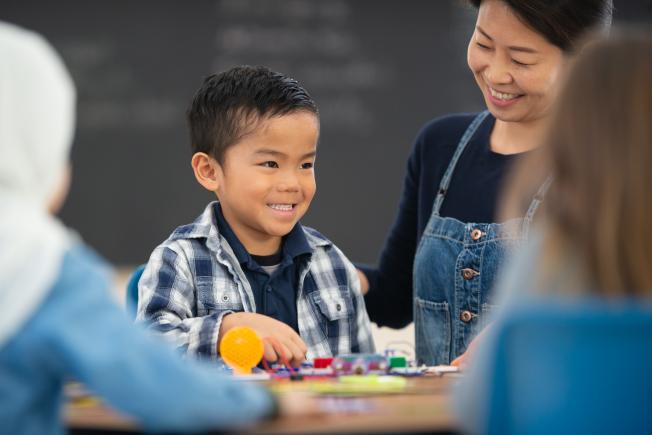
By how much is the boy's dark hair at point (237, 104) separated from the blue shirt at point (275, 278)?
16 cm

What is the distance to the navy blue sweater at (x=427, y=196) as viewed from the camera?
2100mm

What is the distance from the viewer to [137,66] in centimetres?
593

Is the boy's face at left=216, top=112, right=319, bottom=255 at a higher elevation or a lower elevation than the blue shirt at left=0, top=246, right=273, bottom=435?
higher

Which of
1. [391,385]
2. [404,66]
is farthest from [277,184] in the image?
[404,66]

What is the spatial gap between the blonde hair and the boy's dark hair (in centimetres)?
104

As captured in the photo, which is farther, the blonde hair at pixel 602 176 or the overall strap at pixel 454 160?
the overall strap at pixel 454 160

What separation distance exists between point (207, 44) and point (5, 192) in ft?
16.4

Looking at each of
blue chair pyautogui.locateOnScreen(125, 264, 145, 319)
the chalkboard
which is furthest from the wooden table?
the chalkboard

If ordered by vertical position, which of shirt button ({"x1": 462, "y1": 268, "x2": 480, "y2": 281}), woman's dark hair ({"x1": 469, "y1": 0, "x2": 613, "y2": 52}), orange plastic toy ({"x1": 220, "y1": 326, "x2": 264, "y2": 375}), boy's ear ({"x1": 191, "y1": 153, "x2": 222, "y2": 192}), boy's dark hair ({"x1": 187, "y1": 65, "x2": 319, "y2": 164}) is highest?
woman's dark hair ({"x1": 469, "y1": 0, "x2": 613, "y2": 52})

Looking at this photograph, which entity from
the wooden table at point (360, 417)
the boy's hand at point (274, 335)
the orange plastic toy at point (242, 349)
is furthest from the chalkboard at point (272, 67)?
the wooden table at point (360, 417)

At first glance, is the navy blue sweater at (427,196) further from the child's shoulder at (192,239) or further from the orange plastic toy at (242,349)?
the orange plastic toy at (242,349)

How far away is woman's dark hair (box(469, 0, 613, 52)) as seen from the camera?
1.93 m

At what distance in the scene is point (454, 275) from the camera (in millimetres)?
2025

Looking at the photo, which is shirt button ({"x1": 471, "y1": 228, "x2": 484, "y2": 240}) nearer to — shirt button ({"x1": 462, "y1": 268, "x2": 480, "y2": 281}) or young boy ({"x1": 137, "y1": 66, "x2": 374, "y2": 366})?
shirt button ({"x1": 462, "y1": 268, "x2": 480, "y2": 281})
